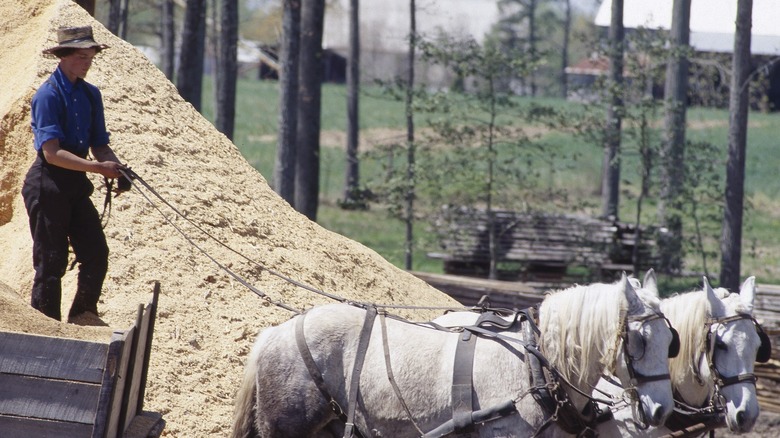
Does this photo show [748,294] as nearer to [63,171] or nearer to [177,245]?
[177,245]

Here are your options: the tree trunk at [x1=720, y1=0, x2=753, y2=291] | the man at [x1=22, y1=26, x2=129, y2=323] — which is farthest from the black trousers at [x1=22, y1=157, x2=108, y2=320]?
the tree trunk at [x1=720, y1=0, x2=753, y2=291]

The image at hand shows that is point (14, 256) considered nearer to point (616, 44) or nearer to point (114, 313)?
point (114, 313)

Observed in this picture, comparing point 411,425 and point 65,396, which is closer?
point 65,396

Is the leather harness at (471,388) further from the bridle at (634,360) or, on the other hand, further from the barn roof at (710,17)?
the barn roof at (710,17)

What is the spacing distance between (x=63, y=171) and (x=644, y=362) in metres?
3.62

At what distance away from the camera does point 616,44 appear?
1641cm

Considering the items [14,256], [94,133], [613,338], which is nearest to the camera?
[613,338]

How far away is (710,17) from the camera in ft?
70.9

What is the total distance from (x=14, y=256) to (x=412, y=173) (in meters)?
9.68

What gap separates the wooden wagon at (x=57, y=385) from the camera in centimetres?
441

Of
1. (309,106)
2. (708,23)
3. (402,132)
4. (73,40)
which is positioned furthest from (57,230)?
(402,132)

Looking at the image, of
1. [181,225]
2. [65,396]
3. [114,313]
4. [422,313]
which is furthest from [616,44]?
[65,396]

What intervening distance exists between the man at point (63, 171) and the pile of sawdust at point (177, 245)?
0.32 metres

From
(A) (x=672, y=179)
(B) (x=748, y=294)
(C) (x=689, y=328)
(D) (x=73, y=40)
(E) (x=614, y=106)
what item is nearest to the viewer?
(D) (x=73, y=40)
